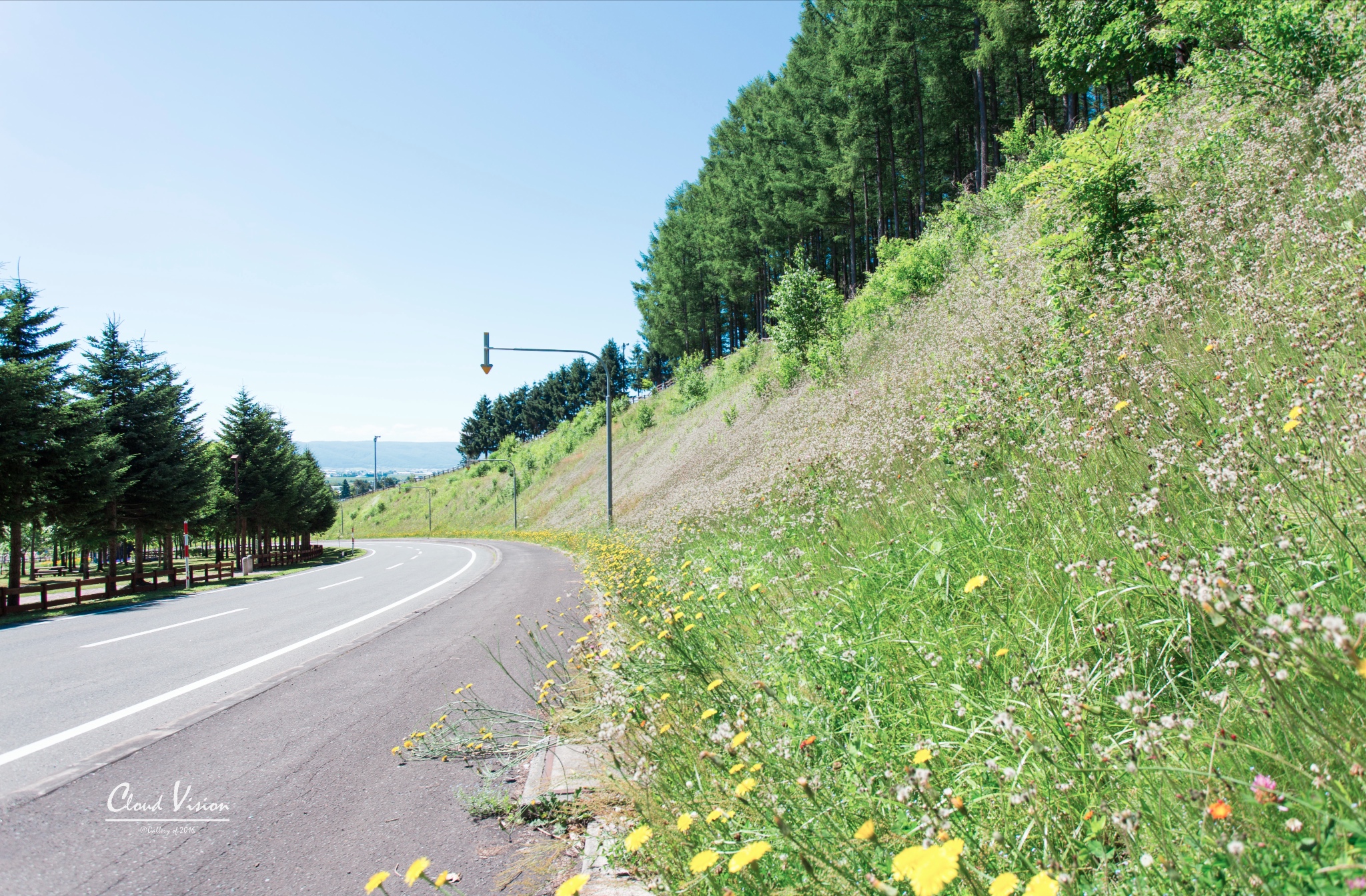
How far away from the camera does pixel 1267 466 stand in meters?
2.60

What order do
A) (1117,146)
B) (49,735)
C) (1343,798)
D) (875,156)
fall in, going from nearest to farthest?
(1343,798), (49,735), (1117,146), (875,156)

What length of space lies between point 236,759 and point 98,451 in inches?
846

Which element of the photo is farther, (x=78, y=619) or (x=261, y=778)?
(x=78, y=619)

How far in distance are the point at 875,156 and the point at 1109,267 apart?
1213 inches

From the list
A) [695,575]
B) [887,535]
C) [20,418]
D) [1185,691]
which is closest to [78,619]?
[20,418]

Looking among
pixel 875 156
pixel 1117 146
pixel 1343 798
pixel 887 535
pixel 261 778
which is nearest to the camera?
pixel 1343 798

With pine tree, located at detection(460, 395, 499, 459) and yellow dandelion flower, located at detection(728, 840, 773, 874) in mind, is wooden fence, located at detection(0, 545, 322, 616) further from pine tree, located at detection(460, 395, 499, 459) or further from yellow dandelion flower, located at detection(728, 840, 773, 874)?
pine tree, located at detection(460, 395, 499, 459)

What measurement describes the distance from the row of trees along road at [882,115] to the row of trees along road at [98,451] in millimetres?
22402

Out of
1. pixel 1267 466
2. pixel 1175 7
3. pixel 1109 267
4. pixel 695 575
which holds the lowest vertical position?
pixel 695 575

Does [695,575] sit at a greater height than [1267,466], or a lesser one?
lesser

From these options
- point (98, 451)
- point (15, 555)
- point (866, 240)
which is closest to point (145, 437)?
point (98, 451)

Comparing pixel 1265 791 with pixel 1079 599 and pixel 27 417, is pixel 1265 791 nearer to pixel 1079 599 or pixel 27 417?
pixel 1079 599

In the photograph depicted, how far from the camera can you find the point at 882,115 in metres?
32.8

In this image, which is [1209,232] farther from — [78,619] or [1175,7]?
[78,619]
